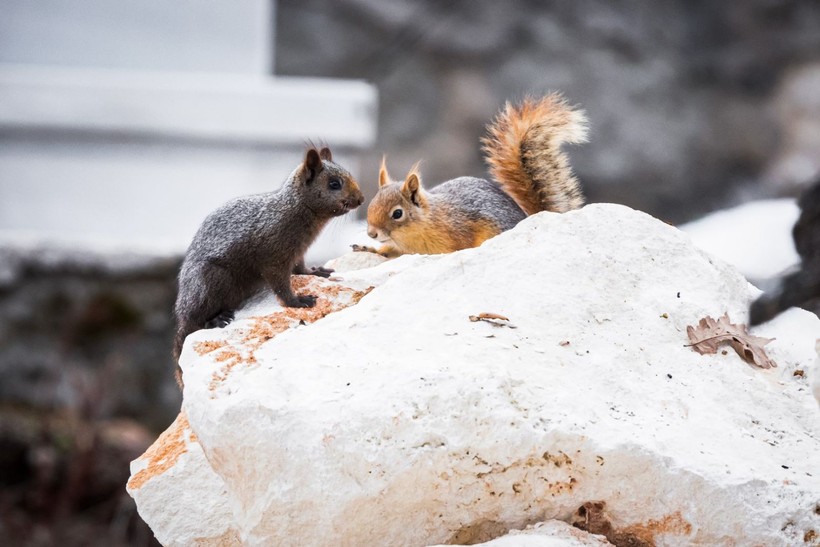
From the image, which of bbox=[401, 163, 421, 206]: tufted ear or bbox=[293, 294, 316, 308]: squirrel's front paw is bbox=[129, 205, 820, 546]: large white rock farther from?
bbox=[401, 163, 421, 206]: tufted ear

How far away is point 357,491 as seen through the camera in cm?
141

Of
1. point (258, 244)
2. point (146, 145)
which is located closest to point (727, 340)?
point (258, 244)

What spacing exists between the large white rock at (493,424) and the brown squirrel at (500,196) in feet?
2.34

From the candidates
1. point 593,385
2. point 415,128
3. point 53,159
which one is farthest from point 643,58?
point 593,385

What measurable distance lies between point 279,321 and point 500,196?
0.91 meters

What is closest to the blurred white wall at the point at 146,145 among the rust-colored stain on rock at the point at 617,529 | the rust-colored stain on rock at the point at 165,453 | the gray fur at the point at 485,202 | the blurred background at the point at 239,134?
the blurred background at the point at 239,134

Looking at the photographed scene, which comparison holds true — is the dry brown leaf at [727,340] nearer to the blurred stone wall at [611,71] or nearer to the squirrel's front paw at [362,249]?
the squirrel's front paw at [362,249]

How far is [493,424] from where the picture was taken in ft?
4.65

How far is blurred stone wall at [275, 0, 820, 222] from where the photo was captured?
201 inches

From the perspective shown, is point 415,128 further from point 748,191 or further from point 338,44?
point 748,191

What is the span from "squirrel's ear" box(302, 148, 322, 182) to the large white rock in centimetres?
47

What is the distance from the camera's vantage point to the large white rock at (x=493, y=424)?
1405 millimetres

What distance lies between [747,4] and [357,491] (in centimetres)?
448

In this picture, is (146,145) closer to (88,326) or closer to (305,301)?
(88,326)
